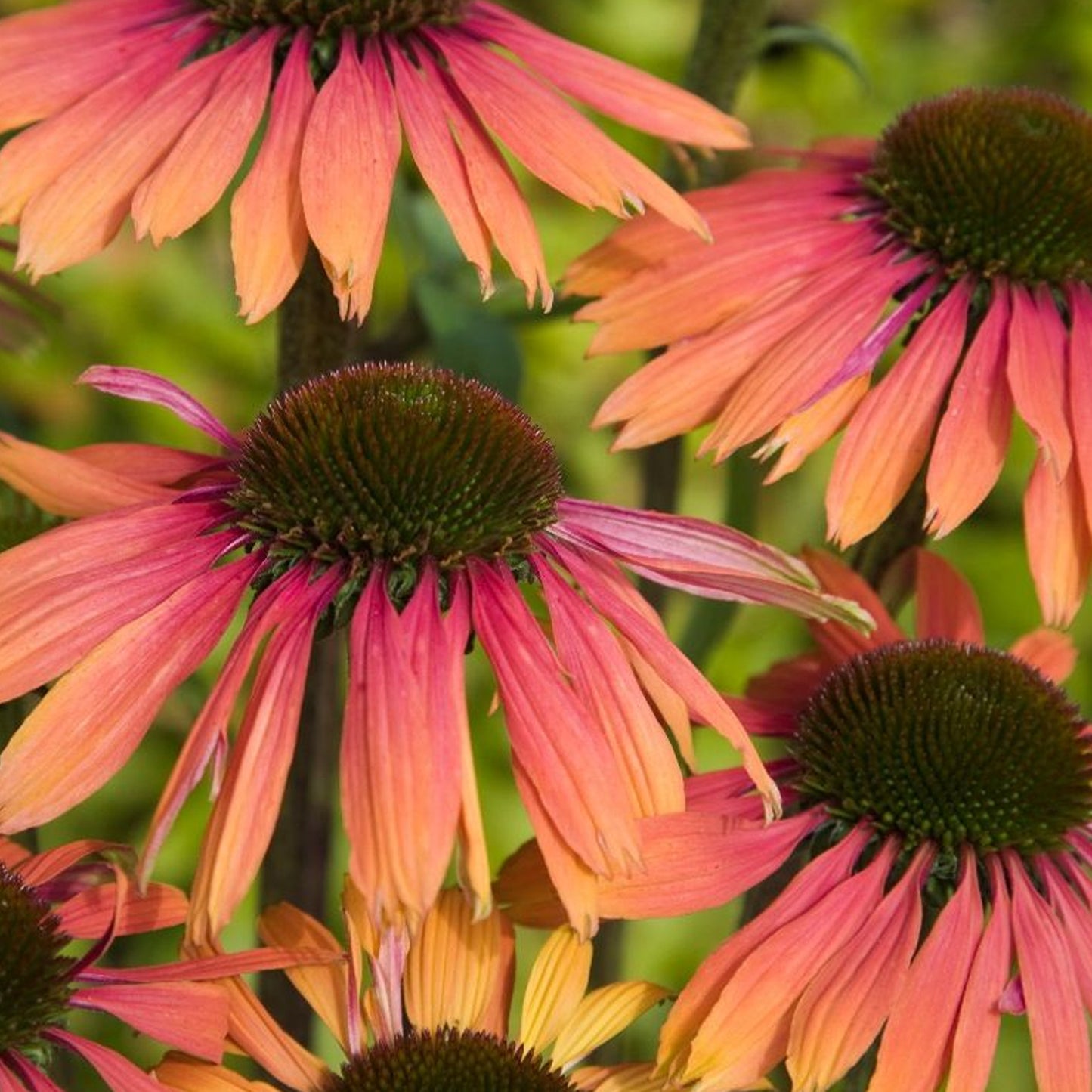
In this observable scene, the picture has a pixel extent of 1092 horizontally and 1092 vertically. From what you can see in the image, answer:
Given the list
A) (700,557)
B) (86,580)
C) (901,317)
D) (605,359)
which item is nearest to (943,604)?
(901,317)

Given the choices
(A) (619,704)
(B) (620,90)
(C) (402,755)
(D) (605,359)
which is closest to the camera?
(C) (402,755)

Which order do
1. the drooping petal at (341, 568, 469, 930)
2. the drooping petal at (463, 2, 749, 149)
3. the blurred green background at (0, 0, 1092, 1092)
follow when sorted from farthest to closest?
the blurred green background at (0, 0, 1092, 1092) < the drooping petal at (463, 2, 749, 149) < the drooping petal at (341, 568, 469, 930)

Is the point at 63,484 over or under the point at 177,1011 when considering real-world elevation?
Answer: over


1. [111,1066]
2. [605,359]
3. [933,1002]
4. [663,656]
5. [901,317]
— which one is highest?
[605,359]

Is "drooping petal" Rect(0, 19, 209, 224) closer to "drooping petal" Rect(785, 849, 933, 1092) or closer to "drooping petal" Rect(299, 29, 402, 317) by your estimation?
"drooping petal" Rect(299, 29, 402, 317)

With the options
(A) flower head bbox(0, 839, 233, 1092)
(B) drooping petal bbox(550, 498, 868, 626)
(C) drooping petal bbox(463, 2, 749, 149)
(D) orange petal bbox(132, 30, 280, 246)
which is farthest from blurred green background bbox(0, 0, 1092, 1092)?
(A) flower head bbox(0, 839, 233, 1092)

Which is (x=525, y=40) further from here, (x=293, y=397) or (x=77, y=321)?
(x=77, y=321)

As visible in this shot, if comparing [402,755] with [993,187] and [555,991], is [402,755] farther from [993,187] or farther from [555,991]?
[993,187]
